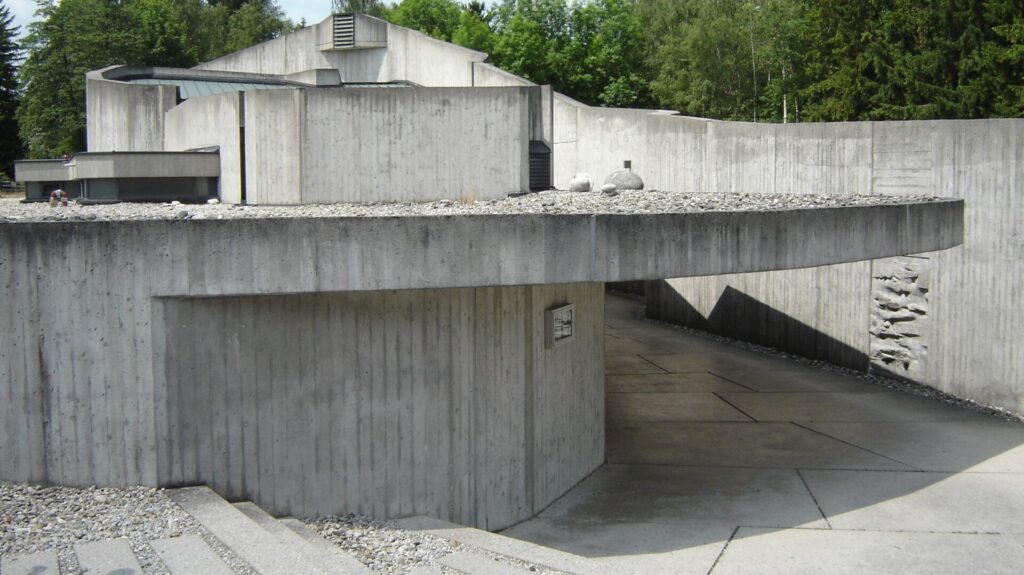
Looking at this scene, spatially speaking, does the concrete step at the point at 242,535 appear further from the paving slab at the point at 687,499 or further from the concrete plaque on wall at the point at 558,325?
the concrete plaque on wall at the point at 558,325

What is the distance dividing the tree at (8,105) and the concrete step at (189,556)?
35518 mm

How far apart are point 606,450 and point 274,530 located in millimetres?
5372

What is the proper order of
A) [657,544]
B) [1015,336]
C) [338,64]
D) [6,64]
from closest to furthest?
[657,544]
[1015,336]
[338,64]
[6,64]

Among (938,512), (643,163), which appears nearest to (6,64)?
(643,163)

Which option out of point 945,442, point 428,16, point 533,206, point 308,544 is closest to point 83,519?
point 308,544

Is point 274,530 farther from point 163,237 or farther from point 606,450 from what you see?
point 606,450

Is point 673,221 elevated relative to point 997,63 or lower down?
lower down

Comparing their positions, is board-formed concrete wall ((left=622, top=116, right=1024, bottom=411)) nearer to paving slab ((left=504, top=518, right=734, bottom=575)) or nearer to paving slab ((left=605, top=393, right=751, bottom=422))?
paving slab ((left=605, top=393, right=751, bottom=422))

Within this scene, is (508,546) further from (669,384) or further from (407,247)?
(669,384)

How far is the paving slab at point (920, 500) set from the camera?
9.52 m

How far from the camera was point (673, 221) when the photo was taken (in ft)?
27.7

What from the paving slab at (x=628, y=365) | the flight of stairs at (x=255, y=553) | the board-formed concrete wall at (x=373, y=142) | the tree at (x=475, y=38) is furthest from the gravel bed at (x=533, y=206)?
the tree at (x=475, y=38)

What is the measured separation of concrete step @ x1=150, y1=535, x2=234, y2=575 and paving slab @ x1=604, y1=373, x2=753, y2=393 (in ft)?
28.4

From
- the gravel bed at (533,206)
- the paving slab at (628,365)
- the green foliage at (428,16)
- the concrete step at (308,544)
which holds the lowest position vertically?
the paving slab at (628,365)
